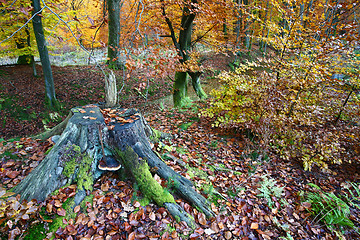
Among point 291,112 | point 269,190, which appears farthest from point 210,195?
point 291,112

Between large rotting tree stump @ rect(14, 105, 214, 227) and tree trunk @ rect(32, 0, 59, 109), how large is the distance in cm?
705

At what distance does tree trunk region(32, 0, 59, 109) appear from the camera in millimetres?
7619

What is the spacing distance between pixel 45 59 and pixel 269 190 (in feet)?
33.9

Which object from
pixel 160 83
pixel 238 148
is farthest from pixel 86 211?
pixel 160 83

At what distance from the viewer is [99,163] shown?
286 centimetres

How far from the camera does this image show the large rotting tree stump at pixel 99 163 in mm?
2510

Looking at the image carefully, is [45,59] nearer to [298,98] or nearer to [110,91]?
[110,91]

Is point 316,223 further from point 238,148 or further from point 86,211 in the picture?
point 86,211

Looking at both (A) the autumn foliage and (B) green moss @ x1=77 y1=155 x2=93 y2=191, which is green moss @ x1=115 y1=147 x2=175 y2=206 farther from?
(A) the autumn foliage

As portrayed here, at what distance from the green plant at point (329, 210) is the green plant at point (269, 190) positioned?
1.83 feet

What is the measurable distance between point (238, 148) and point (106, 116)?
3.36m

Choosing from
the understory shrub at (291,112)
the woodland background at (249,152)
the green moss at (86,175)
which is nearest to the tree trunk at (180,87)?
the woodland background at (249,152)

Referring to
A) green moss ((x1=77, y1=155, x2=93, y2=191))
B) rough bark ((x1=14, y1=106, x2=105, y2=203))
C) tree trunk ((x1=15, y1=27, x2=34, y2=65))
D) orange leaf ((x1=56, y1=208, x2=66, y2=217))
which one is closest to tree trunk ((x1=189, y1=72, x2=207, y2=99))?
rough bark ((x1=14, y1=106, x2=105, y2=203))

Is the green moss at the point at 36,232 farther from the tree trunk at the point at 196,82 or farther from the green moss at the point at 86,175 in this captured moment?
the tree trunk at the point at 196,82
